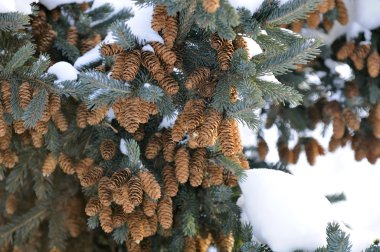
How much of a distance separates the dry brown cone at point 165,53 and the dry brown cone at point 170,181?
0.51m

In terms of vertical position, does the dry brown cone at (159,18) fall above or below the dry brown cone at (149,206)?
above

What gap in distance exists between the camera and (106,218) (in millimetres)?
2365

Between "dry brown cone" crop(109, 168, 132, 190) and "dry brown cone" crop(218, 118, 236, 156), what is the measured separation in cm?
42

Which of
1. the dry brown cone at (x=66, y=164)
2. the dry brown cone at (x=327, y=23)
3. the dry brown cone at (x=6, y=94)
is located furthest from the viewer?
the dry brown cone at (x=327, y=23)

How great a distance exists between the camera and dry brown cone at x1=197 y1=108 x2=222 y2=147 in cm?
209

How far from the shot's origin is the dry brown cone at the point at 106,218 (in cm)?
236

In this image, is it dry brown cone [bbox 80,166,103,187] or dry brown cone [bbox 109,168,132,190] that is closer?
dry brown cone [bbox 109,168,132,190]

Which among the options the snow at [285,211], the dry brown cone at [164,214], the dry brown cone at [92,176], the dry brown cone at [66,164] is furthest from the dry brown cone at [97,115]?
the snow at [285,211]

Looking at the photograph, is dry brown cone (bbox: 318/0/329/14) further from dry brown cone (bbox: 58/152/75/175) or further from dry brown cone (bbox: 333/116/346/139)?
dry brown cone (bbox: 58/152/75/175)

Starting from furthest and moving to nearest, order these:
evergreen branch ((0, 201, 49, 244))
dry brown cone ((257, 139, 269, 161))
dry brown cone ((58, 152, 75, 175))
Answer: dry brown cone ((257, 139, 269, 161)) → evergreen branch ((0, 201, 49, 244)) → dry brown cone ((58, 152, 75, 175))

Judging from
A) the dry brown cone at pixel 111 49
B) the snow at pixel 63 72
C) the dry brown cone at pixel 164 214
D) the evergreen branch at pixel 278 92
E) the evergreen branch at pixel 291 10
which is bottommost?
the dry brown cone at pixel 164 214

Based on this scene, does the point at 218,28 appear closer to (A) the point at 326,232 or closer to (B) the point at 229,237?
(A) the point at 326,232

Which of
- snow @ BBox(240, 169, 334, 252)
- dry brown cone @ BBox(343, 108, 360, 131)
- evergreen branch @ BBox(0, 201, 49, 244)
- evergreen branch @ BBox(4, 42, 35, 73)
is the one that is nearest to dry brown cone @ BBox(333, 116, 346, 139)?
dry brown cone @ BBox(343, 108, 360, 131)

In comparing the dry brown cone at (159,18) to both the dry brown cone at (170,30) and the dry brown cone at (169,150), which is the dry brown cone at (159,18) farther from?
the dry brown cone at (169,150)
